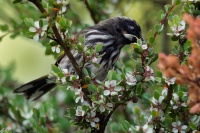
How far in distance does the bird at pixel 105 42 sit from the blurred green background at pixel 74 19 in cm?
10

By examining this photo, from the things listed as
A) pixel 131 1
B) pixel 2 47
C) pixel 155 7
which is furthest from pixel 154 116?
pixel 2 47

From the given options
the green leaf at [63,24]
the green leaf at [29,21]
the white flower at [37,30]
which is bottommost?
the green leaf at [63,24]

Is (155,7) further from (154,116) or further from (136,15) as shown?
(154,116)

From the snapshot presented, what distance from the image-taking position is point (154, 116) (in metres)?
2.07

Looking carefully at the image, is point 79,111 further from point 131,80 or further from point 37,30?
point 37,30

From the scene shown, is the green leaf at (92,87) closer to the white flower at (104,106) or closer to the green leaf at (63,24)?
the white flower at (104,106)

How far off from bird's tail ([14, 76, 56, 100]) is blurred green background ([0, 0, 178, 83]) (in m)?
0.48

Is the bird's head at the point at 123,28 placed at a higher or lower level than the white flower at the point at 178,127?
higher

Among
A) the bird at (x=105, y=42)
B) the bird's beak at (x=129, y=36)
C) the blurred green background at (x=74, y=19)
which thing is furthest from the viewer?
the blurred green background at (x=74, y=19)

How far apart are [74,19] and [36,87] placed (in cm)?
64

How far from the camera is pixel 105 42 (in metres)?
3.66

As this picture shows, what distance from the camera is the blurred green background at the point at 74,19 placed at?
3949 mm

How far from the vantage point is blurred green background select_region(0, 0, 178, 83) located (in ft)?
13.0

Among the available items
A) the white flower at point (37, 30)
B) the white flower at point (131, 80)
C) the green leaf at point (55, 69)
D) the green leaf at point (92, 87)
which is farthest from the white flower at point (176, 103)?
the white flower at point (37, 30)
